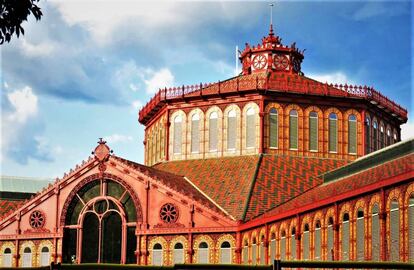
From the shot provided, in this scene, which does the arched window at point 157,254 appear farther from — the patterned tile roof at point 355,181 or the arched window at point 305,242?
the arched window at point 305,242

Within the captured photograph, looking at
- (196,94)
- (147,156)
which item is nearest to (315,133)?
(196,94)

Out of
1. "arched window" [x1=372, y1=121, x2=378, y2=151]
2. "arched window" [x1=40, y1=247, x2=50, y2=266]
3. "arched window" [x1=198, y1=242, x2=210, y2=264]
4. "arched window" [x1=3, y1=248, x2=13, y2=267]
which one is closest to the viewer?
"arched window" [x1=198, y1=242, x2=210, y2=264]

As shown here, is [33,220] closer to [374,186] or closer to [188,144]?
[188,144]

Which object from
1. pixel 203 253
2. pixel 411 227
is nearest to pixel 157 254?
pixel 203 253

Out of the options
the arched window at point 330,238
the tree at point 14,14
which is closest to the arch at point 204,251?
the arched window at point 330,238

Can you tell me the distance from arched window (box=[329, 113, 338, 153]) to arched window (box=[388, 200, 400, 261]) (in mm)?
32028

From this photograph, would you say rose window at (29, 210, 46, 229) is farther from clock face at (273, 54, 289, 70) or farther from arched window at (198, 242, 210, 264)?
clock face at (273, 54, 289, 70)

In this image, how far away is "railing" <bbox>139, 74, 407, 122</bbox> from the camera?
74812 mm

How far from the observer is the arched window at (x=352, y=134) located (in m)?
75.1

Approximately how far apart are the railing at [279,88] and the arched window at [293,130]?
1.96 m

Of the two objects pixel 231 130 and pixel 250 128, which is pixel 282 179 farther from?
pixel 231 130

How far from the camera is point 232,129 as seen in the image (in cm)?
7525

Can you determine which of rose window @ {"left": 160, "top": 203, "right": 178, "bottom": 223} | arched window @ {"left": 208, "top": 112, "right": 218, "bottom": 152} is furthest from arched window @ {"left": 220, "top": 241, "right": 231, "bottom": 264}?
arched window @ {"left": 208, "top": 112, "right": 218, "bottom": 152}

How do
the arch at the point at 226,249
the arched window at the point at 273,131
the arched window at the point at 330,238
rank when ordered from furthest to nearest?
the arched window at the point at 273,131 → the arch at the point at 226,249 → the arched window at the point at 330,238
